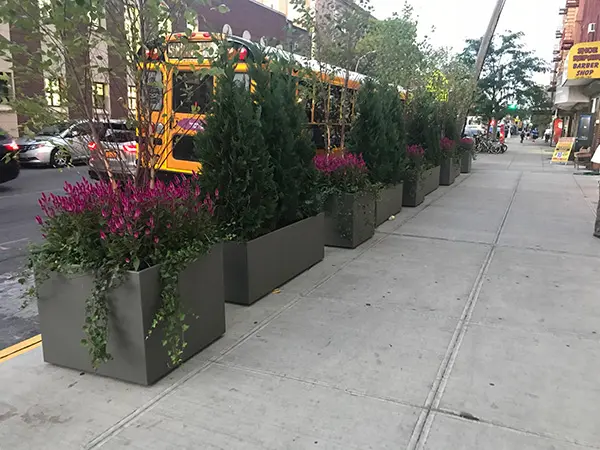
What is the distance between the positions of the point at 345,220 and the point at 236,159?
8.51ft

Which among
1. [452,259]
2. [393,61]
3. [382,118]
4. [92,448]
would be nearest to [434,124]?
[393,61]

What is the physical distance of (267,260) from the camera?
5109 mm

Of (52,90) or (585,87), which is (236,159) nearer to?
(52,90)

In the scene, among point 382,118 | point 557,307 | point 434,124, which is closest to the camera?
point 557,307

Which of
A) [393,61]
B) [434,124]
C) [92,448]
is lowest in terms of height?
[92,448]

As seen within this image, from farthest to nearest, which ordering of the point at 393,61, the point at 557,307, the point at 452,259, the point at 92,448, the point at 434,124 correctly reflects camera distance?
the point at 434,124 → the point at 393,61 → the point at 452,259 → the point at 557,307 → the point at 92,448

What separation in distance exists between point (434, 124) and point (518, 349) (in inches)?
368

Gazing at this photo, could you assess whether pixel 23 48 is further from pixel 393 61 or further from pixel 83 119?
pixel 393 61

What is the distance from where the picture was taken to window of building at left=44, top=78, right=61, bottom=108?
3.87 m

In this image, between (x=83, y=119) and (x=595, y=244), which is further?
(x=595, y=244)

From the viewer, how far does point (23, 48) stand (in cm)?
354

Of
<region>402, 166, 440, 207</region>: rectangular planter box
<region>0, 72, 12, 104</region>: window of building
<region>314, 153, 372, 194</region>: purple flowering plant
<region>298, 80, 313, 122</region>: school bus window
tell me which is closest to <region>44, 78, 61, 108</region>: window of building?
<region>0, 72, 12, 104</region>: window of building

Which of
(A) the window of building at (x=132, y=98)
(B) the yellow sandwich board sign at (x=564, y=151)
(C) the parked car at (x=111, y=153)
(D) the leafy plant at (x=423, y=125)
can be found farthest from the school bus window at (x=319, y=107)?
(B) the yellow sandwich board sign at (x=564, y=151)

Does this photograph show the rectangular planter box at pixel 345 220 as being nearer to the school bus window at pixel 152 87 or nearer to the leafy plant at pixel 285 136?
the leafy plant at pixel 285 136
